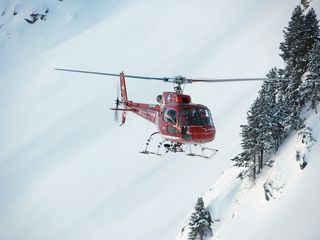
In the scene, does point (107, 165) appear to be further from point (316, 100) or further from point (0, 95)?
point (0, 95)

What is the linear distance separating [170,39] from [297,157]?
64.1 metres

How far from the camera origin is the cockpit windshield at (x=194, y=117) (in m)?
29.7

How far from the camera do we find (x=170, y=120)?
102ft

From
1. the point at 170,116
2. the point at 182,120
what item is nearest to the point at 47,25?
the point at 170,116

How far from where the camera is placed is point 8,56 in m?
130

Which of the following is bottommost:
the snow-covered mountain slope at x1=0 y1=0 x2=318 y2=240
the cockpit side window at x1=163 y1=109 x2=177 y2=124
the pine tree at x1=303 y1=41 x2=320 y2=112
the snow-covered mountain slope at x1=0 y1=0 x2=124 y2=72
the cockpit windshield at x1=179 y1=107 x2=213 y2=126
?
the cockpit windshield at x1=179 y1=107 x2=213 y2=126

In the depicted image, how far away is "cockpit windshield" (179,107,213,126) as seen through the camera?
97.3 feet

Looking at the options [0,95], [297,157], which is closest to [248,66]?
[297,157]

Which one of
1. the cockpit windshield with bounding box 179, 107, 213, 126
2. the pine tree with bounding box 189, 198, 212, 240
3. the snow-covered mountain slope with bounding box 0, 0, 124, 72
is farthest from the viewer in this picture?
the snow-covered mountain slope with bounding box 0, 0, 124, 72

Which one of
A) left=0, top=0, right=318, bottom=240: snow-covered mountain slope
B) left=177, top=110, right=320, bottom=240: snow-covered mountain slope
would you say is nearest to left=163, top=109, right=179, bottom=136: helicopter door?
left=177, top=110, right=320, bottom=240: snow-covered mountain slope

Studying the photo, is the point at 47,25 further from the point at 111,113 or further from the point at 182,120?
the point at 182,120

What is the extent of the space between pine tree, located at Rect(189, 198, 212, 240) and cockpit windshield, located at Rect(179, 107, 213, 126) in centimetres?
2279

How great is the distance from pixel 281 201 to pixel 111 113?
55.7 meters

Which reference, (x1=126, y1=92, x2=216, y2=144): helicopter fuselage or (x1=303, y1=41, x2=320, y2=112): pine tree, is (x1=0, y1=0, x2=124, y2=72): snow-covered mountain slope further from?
(x1=126, y1=92, x2=216, y2=144): helicopter fuselage
